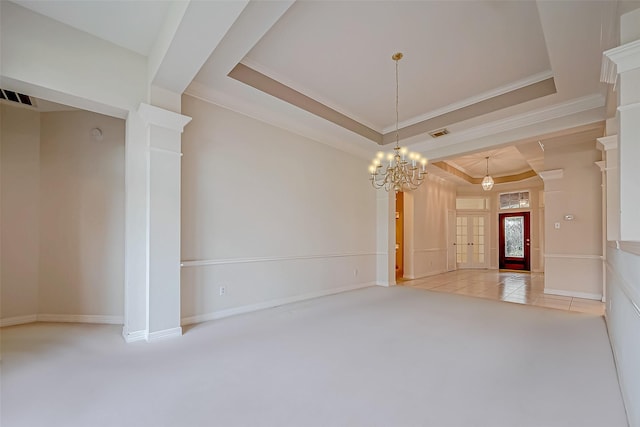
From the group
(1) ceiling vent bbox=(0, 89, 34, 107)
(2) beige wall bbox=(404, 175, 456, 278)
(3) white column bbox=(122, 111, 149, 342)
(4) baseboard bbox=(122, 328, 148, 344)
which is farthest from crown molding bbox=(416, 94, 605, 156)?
(1) ceiling vent bbox=(0, 89, 34, 107)

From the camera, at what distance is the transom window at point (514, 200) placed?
9.80m

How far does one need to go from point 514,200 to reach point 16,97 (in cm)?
1258

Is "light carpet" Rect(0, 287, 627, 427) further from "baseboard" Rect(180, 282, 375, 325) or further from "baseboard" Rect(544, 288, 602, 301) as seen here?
"baseboard" Rect(544, 288, 602, 301)

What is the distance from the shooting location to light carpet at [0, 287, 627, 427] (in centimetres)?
180

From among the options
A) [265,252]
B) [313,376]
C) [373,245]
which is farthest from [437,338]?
[373,245]

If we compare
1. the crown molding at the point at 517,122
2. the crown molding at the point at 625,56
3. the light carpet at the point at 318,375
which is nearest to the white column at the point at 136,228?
the light carpet at the point at 318,375

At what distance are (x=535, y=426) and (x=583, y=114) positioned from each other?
4.22 m

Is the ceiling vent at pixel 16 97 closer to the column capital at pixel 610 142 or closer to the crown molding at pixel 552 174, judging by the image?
the column capital at pixel 610 142

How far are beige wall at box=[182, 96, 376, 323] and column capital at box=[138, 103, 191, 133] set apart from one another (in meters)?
0.34

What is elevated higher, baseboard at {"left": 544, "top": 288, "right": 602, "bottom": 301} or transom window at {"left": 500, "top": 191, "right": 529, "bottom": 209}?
transom window at {"left": 500, "top": 191, "right": 529, "bottom": 209}

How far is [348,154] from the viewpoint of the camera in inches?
235

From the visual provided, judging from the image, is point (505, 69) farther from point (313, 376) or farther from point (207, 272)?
point (207, 272)

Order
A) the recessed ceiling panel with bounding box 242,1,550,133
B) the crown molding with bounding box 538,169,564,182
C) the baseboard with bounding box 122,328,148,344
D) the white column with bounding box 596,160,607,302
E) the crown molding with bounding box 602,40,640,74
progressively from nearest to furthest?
the crown molding with bounding box 602,40,640,74 < the recessed ceiling panel with bounding box 242,1,550,133 < the baseboard with bounding box 122,328,148,344 < the white column with bounding box 596,160,607,302 < the crown molding with bounding box 538,169,564,182

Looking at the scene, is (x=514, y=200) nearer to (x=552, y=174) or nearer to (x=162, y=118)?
(x=552, y=174)
